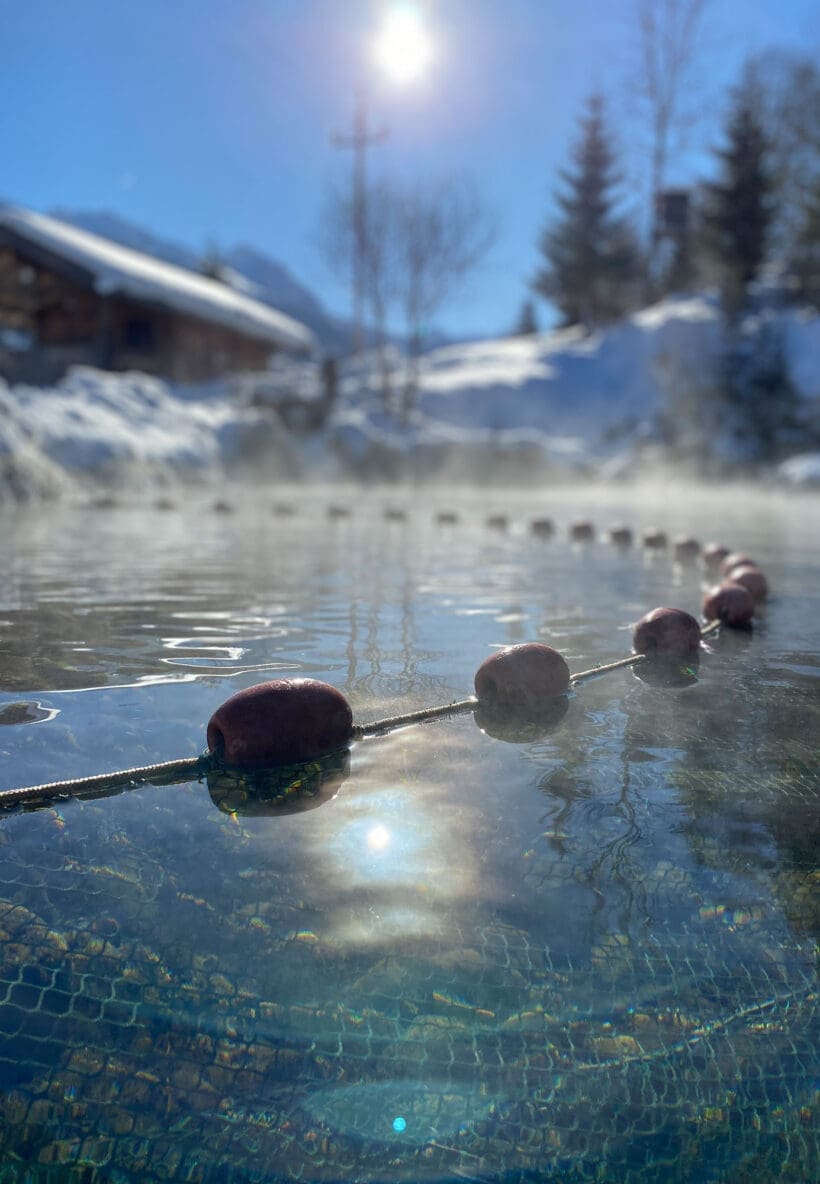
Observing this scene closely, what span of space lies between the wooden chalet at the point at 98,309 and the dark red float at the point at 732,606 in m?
21.2

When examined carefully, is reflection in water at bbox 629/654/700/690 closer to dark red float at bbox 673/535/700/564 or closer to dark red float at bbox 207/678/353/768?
dark red float at bbox 207/678/353/768

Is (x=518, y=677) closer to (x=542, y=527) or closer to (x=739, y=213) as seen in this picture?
(x=542, y=527)

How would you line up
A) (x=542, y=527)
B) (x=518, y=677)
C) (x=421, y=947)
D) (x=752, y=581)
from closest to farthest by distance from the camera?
1. (x=421, y=947)
2. (x=518, y=677)
3. (x=752, y=581)
4. (x=542, y=527)

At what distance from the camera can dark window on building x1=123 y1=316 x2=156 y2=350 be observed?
85.0 ft

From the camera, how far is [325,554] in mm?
8531

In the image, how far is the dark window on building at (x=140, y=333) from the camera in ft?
85.0

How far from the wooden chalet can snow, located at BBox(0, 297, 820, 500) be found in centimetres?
148

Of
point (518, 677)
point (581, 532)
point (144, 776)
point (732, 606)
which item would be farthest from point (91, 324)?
point (144, 776)

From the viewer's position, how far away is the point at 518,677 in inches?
125

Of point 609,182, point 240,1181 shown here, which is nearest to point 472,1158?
point 240,1181

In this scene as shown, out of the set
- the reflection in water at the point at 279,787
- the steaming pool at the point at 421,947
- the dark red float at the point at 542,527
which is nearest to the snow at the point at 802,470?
the dark red float at the point at 542,527

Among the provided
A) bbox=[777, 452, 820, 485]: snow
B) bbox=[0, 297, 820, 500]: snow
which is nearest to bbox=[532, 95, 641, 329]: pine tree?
bbox=[0, 297, 820, 500]: snow

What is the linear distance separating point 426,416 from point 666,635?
3009 cm

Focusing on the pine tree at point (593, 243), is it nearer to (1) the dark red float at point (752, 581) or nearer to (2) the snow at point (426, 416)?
(2) the snow at point (426, 416)
